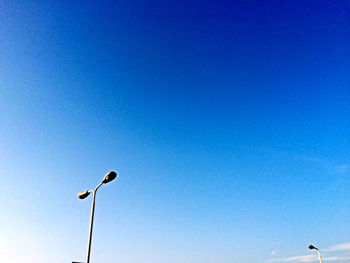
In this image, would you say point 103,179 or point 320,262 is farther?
point 320,262

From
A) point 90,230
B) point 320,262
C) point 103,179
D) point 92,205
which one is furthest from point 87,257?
point 320,262

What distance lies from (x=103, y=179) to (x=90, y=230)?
221cm

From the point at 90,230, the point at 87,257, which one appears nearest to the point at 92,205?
the point at 90,230

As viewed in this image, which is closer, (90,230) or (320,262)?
(90,230)

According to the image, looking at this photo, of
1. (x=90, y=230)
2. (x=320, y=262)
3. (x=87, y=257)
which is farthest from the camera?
(x=320, y=262)

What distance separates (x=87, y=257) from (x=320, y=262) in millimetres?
30032

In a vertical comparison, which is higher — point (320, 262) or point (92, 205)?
point (92, 205)

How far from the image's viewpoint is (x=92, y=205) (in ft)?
31.3

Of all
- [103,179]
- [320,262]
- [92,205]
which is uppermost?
[103,179]

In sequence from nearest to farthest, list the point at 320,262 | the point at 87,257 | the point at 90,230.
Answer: the point at 87,257, the point at 90,230, the point at 320,262

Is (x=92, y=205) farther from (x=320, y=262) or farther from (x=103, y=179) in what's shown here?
(x=320, y=262)

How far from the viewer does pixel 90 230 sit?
929cm

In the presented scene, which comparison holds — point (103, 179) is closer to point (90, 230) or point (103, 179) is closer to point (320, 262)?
point (90, 230)

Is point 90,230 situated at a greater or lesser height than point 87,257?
greater
